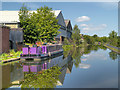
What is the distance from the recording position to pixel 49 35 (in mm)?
44125

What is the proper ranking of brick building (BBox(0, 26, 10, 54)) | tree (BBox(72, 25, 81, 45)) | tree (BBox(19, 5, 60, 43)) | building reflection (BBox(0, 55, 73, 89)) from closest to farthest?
building reflection (BBox(0, 55, 73, 89)), brick building (BBox(0, 26, 10, 54)), tree (BBox(19, 5, 60, 43)), tree (BBox(72, 25, 81, 45))

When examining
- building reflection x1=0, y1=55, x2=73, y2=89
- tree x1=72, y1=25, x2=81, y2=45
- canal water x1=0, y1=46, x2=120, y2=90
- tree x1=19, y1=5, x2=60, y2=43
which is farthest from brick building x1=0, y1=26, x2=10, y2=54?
tree x1=72, y1=25, x2=81, y2=45

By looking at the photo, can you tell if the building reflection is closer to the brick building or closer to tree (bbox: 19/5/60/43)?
the brick building

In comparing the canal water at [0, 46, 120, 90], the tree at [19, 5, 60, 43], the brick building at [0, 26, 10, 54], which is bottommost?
the canal water at [0, 46, 120, 90]

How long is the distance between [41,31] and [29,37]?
6352 millimetres

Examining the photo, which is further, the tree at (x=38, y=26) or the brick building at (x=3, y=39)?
the tree at (x=38, y=26)

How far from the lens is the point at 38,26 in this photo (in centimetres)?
4272

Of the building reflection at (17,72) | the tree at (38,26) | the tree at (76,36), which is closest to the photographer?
the building reflection at (17,72)

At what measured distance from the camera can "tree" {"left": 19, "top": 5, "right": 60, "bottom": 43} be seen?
37.2m

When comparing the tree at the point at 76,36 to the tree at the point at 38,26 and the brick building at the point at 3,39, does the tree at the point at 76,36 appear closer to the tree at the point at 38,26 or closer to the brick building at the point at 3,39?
Answer: the tree at the point at 38,26

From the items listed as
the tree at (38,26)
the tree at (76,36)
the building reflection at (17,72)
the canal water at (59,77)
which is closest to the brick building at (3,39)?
the building reflection at (17,72)

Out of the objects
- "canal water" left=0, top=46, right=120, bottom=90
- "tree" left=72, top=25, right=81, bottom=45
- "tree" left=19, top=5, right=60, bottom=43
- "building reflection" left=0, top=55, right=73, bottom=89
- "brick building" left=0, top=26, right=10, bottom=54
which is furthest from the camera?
"tree" left=72, top=25, right=81, bottom=45

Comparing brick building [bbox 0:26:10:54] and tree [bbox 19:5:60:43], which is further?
tree [bbox 19:5:60:43]

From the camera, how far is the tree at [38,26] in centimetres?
3722
